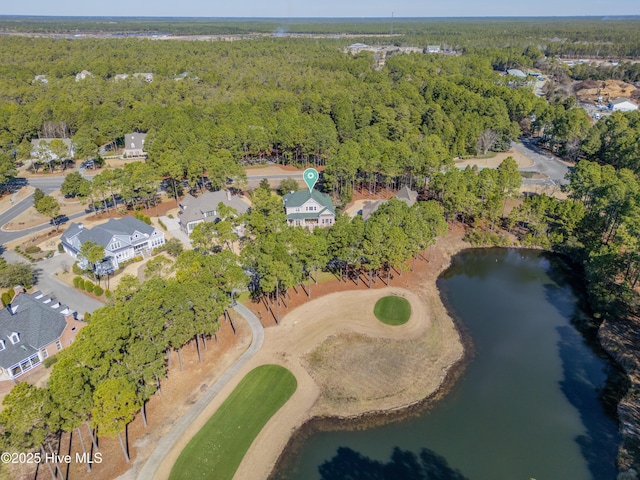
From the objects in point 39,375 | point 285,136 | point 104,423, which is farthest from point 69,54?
point 104,423

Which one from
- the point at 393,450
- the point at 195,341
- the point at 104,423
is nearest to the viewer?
the point at 104,423

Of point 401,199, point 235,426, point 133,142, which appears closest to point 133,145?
point 133,142

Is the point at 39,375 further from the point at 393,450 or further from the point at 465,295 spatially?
the point at 465,295

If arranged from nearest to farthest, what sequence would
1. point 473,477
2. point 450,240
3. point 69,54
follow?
1. point 473,477
2. point 450,240
3. point 69,54

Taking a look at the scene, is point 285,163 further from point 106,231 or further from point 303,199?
point 106,231

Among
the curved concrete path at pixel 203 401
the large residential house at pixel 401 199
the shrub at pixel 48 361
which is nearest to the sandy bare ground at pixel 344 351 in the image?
the curved concrete path at pixel 203 401

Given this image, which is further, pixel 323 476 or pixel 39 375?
pixel 39 375
